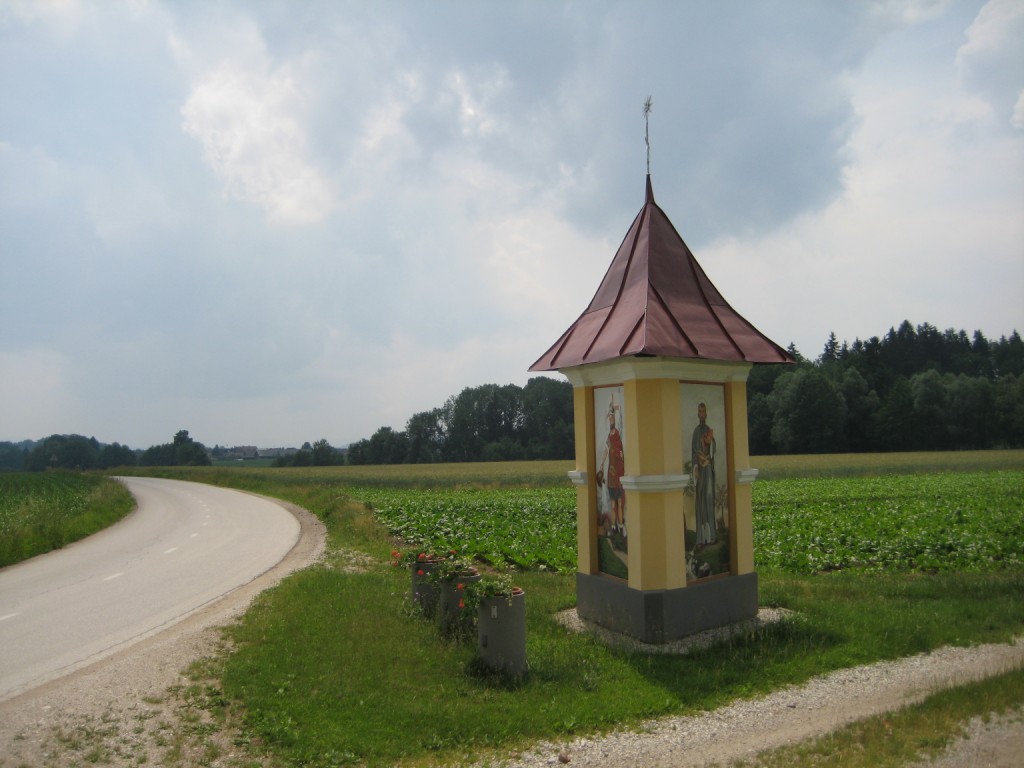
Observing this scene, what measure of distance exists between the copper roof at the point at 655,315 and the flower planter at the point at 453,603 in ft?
9.93

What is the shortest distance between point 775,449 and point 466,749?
7504 centimetres

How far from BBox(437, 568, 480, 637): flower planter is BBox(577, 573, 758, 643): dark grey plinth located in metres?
1.89

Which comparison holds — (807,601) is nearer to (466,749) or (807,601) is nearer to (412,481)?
(466,749)

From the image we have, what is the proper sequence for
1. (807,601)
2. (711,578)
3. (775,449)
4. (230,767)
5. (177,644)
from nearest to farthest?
(230,767) < (177,644) < (711,578) < (807,601) < (775,449)

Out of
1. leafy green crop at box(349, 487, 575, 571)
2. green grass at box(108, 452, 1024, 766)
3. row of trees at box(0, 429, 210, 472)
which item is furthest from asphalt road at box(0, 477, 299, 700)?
row of trees at box(0, 429, 210, 472)

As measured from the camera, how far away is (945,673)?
752cm

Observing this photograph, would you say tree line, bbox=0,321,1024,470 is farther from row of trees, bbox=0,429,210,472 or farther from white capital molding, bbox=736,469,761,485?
white capital molding, bbox=736,469,761,485

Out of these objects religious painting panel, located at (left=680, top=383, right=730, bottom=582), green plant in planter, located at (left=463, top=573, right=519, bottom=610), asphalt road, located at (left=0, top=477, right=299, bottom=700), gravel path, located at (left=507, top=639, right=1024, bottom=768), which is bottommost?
gravel path, located at (left=507, top=639, right=1024, bottom=768)

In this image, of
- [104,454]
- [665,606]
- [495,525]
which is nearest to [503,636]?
[665,606]

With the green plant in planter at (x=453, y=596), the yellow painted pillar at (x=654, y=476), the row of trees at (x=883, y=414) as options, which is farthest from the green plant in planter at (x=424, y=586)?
the row of trees at (x=883, y=414)

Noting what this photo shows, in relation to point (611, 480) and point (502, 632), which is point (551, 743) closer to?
point (502, 632)

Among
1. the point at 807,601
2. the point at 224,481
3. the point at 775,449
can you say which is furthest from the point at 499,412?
the point at 807,601

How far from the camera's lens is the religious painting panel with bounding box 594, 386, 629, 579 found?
9.09 metres

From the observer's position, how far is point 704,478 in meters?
9.26
